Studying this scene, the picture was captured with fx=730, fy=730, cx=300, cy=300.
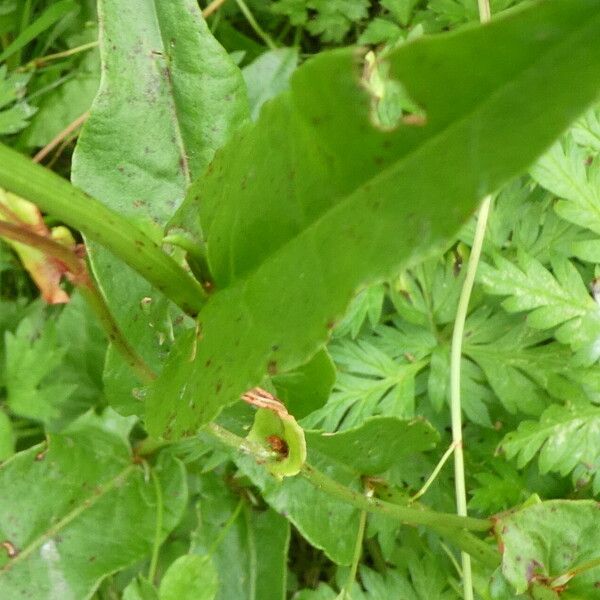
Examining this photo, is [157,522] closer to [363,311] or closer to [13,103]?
[363,311]

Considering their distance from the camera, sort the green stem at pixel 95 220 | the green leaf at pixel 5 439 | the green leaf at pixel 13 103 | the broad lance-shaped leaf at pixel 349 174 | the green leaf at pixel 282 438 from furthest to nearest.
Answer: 1. the green leaf at pixel 13 103
2. the green leaf at pixel 5 439
3. the green leaf at pixel 282 438
4. the green stem at pixel 95 220
5. the broad lance-shaped leaf at pixel 349 174

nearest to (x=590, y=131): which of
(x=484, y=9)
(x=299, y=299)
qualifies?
(x=484, y=9)

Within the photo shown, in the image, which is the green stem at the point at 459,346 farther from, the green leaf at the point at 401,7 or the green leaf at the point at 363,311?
the green leaf at the point at 401,7

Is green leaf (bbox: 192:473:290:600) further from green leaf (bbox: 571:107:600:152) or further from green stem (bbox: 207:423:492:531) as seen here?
green leaf (bbox: 571:107:600:152)

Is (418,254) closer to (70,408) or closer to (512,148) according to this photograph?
(512,148)

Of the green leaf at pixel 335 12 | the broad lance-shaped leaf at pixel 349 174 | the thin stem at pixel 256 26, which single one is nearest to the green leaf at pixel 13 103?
the thin stem at pixel 256 26
